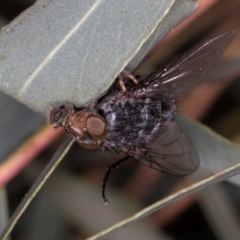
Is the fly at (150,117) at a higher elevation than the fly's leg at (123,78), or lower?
lower

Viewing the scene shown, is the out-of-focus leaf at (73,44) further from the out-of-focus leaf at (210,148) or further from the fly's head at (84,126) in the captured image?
the out-of-focus leaf at (210,148)

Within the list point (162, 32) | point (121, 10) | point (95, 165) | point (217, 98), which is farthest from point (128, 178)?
point (121, 10)

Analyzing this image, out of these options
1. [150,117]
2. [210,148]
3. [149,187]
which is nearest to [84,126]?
[150,117]

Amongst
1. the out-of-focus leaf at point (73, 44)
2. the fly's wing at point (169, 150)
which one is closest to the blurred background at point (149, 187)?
the fly's wing at point (169, 150)

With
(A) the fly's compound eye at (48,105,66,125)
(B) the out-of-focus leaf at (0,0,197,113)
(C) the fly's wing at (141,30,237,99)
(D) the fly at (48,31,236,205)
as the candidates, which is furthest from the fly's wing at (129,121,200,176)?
(B) the out-of-focus leaf at (0,0,197,113)

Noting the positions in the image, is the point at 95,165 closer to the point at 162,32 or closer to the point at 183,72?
the point at 183,72

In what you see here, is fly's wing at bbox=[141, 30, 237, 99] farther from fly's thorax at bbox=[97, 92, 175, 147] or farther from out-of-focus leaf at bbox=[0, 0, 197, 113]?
out-of-focus leaf at bbox=[0, 0, 197, 113]

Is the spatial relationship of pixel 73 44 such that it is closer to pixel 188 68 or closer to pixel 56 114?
pixel 56 114
